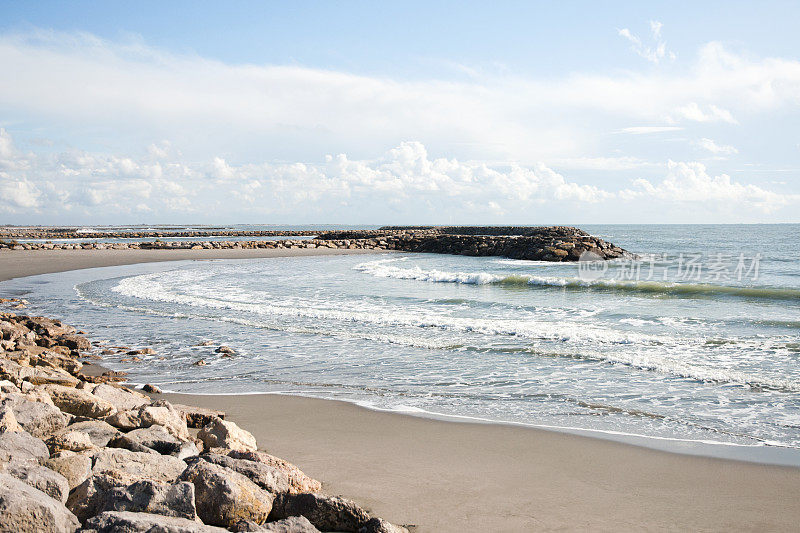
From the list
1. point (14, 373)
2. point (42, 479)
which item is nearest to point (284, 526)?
point (42, 479)

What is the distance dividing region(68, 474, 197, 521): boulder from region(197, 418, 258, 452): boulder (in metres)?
1.25

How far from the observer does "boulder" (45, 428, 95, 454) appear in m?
4.03

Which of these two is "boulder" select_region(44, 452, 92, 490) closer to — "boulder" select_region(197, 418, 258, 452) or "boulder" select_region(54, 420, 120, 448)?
"boulder" select_region(54, 420, 120, 448)

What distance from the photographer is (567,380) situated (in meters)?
7.55

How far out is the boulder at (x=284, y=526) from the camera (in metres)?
3.13

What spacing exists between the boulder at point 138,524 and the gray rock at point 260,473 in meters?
0.72

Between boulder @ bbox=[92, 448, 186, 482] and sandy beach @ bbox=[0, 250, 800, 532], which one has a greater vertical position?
boulder @ bbox=[92, 448, 186, 482]

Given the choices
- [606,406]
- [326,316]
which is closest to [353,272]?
[326,316]

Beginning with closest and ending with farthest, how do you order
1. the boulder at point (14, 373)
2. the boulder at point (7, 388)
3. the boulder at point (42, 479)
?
the boulder at point (42, 479) < the boulder at point (7, 388) < the boulder at point (14, 373)

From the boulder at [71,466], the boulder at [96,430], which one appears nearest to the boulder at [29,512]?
the boulder at [71,466]

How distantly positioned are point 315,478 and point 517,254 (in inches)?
1280

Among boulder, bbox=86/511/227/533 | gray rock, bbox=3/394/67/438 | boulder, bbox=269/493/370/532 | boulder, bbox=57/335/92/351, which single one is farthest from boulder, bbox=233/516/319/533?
boulder, bbox=57/335/92/351

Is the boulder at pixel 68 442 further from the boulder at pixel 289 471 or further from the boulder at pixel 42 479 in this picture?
the boulder at pixel 289 471

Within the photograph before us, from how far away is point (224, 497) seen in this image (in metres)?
3.31
